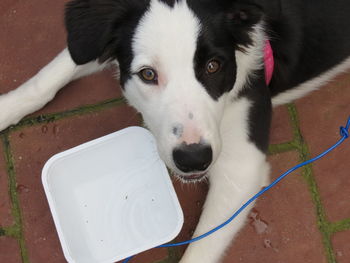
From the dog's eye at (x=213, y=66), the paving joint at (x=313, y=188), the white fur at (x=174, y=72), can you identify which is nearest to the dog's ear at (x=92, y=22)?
the white fur at (x=174, y=72)

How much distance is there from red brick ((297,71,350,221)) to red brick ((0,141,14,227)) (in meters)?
1.82

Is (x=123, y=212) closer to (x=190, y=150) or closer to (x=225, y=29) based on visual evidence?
(x=190, y=150)

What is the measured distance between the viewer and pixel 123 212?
2672 millimetres

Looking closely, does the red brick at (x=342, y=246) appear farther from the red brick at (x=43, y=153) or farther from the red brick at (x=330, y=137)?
the red brick at (x=43, y=153)

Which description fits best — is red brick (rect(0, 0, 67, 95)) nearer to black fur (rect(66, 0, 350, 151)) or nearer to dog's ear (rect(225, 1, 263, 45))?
black fur (rect(66, 0, 350, 151))

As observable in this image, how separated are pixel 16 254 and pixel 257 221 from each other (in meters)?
1.42

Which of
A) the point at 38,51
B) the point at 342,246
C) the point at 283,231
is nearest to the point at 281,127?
the point at 283,231

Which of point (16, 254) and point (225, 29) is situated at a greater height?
point (225, 29)

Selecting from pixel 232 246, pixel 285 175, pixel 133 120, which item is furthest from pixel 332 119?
pixel 133 120

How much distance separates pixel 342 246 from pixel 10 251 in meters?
1.94

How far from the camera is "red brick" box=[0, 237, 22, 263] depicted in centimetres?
275

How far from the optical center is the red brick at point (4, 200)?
280 centimetres

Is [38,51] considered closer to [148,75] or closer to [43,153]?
[43,153]

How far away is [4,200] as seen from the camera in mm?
2822
